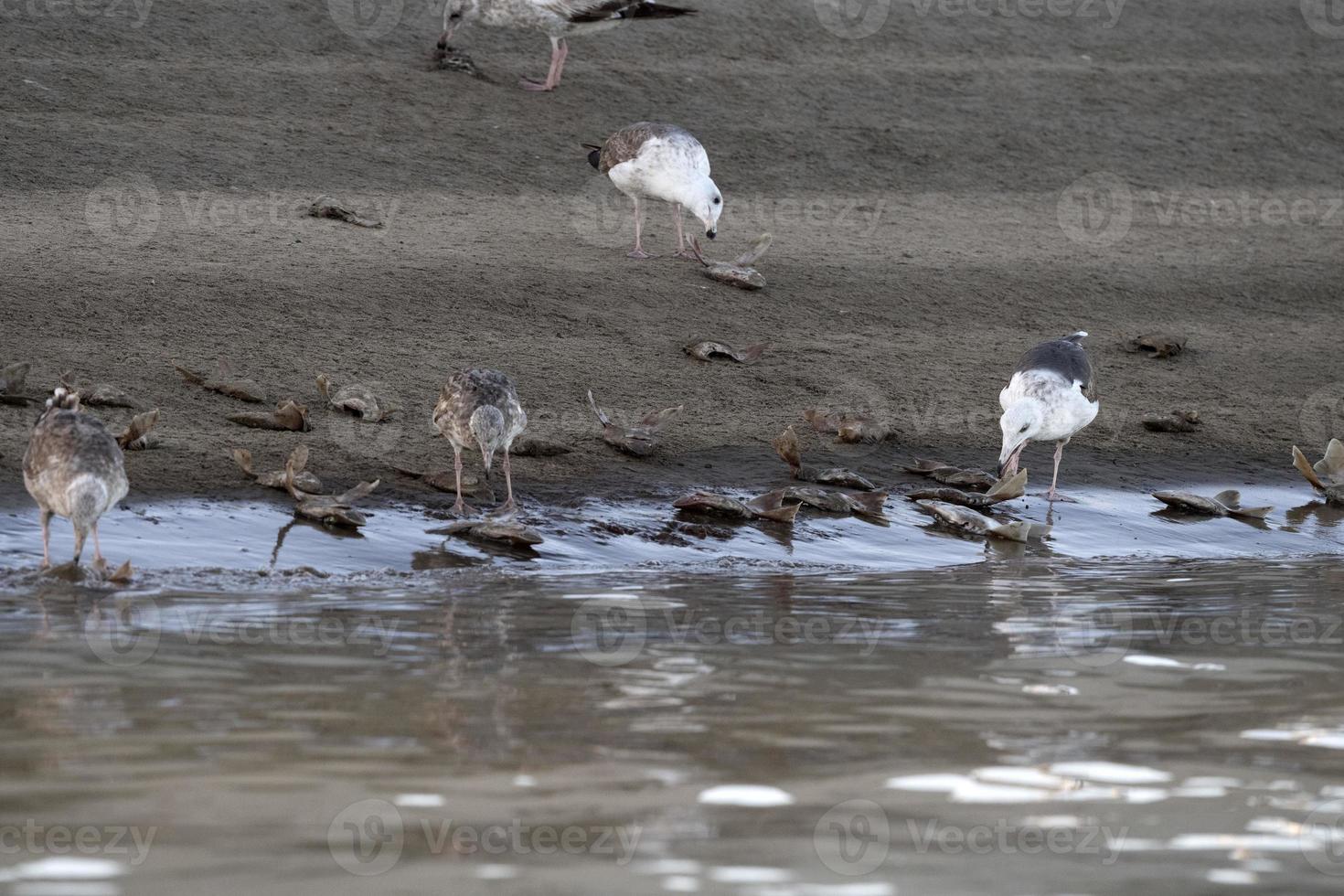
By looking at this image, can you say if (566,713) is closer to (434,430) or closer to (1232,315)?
(434,430)

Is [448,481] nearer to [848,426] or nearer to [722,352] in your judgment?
[848,426]

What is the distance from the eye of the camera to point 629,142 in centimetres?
1377

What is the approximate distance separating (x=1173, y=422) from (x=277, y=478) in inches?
248

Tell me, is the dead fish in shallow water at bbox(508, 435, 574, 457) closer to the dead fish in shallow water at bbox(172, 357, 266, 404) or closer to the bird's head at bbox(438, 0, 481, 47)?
the dead fish in shallow water at bbox(172, 357, 266, 404)

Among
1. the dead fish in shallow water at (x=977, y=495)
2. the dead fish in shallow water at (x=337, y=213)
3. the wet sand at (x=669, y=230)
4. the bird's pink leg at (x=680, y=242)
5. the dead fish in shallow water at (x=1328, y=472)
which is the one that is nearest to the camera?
the dead fish in shallow water at (x=977, y=495)

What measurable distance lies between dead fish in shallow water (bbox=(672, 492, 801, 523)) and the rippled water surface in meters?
1.57

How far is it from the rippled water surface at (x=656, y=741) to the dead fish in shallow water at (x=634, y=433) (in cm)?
254

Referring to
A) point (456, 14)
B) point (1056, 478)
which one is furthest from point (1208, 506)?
point (456, 14)

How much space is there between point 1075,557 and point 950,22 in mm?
13532

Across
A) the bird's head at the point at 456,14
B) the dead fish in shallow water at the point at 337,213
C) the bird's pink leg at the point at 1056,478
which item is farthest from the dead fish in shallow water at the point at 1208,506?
the bird's head at the point at 456,14

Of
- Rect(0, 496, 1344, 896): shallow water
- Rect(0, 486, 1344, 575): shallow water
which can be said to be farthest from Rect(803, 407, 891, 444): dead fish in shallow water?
Rect(0, 496, 1344, 896): shallow water

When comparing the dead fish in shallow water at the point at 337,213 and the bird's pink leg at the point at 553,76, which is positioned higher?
the bird's pink leg at the point at 553,76

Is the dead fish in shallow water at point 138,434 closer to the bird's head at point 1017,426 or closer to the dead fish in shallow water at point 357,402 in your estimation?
the dead fish in shallow water at point 357,402

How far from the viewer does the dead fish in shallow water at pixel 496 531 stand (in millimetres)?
8023
